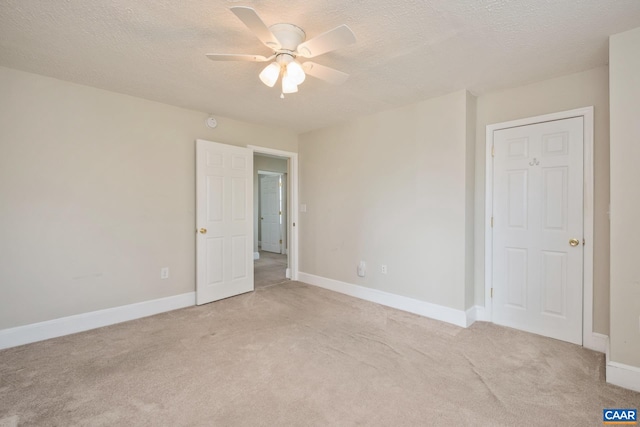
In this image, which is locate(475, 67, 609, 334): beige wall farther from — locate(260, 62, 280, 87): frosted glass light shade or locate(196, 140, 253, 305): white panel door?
locate(196, 140, 253, 305): white panel door

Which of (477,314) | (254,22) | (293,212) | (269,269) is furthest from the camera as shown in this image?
(269,269)

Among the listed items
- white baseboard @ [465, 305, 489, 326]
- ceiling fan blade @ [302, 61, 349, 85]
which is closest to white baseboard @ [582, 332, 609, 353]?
white baseboard @ [465, 305, 489, 326]

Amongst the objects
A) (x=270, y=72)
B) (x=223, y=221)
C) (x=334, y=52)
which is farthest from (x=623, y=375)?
(x=223, y=221)

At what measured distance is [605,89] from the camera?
2545mm

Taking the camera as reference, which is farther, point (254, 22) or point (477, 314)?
point (477, 314)

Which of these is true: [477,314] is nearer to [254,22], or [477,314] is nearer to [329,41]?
[329,41]

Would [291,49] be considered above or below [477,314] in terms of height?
above

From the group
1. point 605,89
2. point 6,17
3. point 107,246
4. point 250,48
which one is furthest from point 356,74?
point 107,246

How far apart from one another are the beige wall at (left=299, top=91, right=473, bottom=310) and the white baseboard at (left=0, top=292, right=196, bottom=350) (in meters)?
2.10

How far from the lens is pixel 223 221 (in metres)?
3.98

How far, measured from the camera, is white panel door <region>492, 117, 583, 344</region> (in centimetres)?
271

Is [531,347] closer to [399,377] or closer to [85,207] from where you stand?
[399,377]

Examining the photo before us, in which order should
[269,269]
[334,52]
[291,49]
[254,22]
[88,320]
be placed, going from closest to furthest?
[254,22] → [291,49] → [334,52] → [88,320] → [269,269]

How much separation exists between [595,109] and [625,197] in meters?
1.02
